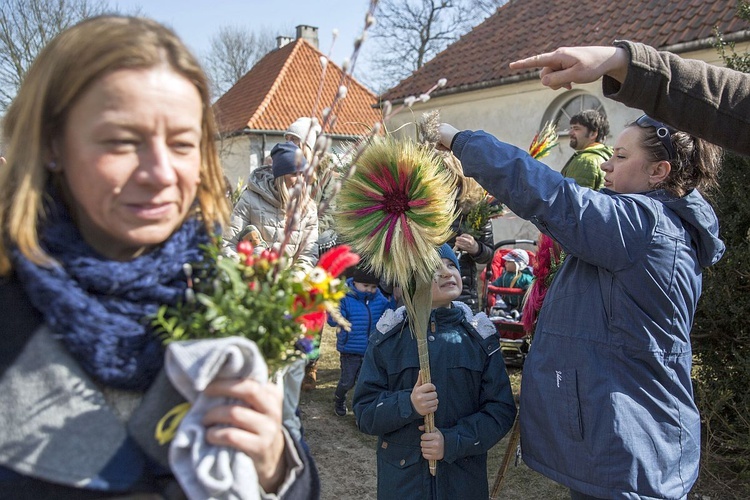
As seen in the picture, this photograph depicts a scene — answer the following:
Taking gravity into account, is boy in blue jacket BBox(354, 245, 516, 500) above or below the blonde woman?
below

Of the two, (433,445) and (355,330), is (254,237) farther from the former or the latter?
(433,445)

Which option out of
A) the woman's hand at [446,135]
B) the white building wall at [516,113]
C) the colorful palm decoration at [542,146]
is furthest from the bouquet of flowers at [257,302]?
the white building wall at [516,113]

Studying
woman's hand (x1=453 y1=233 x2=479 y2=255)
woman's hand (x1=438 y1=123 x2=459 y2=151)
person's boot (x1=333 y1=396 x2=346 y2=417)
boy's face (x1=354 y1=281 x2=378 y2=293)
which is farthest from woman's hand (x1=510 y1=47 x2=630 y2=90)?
person's boot (x1=333 y1=396 x2=346 y2=417)

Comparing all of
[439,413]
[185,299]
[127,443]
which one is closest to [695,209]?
[439,413]

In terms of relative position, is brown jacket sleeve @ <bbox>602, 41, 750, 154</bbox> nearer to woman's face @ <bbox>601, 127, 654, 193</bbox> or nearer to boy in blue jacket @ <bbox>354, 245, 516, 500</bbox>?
woman's face @ <bbox>601, 127, 654, 193</bbox>

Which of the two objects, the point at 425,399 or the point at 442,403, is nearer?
the point at 425,399

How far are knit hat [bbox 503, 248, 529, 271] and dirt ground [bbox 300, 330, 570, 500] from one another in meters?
2.56

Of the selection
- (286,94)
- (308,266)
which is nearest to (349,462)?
(308,266)

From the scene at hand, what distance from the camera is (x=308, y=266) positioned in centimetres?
149

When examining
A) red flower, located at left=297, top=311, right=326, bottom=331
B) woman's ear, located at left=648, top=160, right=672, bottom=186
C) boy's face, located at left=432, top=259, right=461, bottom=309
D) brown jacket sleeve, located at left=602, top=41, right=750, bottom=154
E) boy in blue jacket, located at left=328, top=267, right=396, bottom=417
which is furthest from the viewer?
boy in blue jacket, located at left=328, top=267, right=396, bottom=417

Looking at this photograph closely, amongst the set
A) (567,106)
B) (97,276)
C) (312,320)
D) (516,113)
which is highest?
(567,106)

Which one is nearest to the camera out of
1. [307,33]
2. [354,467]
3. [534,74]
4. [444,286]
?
[444,286]

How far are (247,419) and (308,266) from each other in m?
0.52

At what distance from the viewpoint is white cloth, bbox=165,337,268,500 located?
3.13 feet
